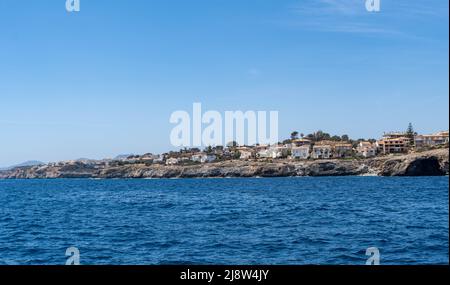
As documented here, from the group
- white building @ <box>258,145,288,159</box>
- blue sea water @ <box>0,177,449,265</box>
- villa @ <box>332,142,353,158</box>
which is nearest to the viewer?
blue sea water @ <box>0,177,449,265</box>

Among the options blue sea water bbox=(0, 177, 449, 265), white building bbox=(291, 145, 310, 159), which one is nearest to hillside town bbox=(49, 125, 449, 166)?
white building bbox=(291, 145, 310, 159)

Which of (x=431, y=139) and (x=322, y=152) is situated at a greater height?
(x=431, y=139)

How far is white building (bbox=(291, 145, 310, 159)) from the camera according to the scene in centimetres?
16535

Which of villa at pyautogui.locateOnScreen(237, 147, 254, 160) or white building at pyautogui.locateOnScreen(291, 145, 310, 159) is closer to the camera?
white building at pyautogui.locateOnScreen(291, 145, 310, 159)

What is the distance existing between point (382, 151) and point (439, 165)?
30.1m

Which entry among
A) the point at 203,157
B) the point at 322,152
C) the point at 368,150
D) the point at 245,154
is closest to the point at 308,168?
the point at 322,152

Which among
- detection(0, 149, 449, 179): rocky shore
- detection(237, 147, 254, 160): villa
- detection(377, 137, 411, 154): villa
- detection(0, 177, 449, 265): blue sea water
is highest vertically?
detection(377, 137, 411, 154): villa

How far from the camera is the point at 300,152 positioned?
550ft

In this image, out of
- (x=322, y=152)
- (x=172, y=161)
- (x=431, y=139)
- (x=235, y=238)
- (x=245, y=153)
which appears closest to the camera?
(x=235, y=238)

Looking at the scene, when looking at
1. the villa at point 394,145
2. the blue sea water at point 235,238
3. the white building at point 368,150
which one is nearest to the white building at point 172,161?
the white building at point 368,150

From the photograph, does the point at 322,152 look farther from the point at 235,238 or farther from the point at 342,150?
the point at 235,238

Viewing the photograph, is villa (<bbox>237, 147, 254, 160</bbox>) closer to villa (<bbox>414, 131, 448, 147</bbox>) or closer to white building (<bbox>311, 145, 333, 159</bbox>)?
white building (<bbox>311, 145, 333, 159</bbox>)

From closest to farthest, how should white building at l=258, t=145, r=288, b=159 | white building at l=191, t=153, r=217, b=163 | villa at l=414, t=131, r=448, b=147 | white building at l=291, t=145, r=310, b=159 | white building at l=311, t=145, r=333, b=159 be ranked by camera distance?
villa at l=414, t=131, r=448, b=147
white building at l=311, t=145, r=333, b=159
white building at l=291, t=145, r=310, b=159
white building at l=258, t=145, r=288, b=159
white building at l=191, t=153, r=217, b=163
